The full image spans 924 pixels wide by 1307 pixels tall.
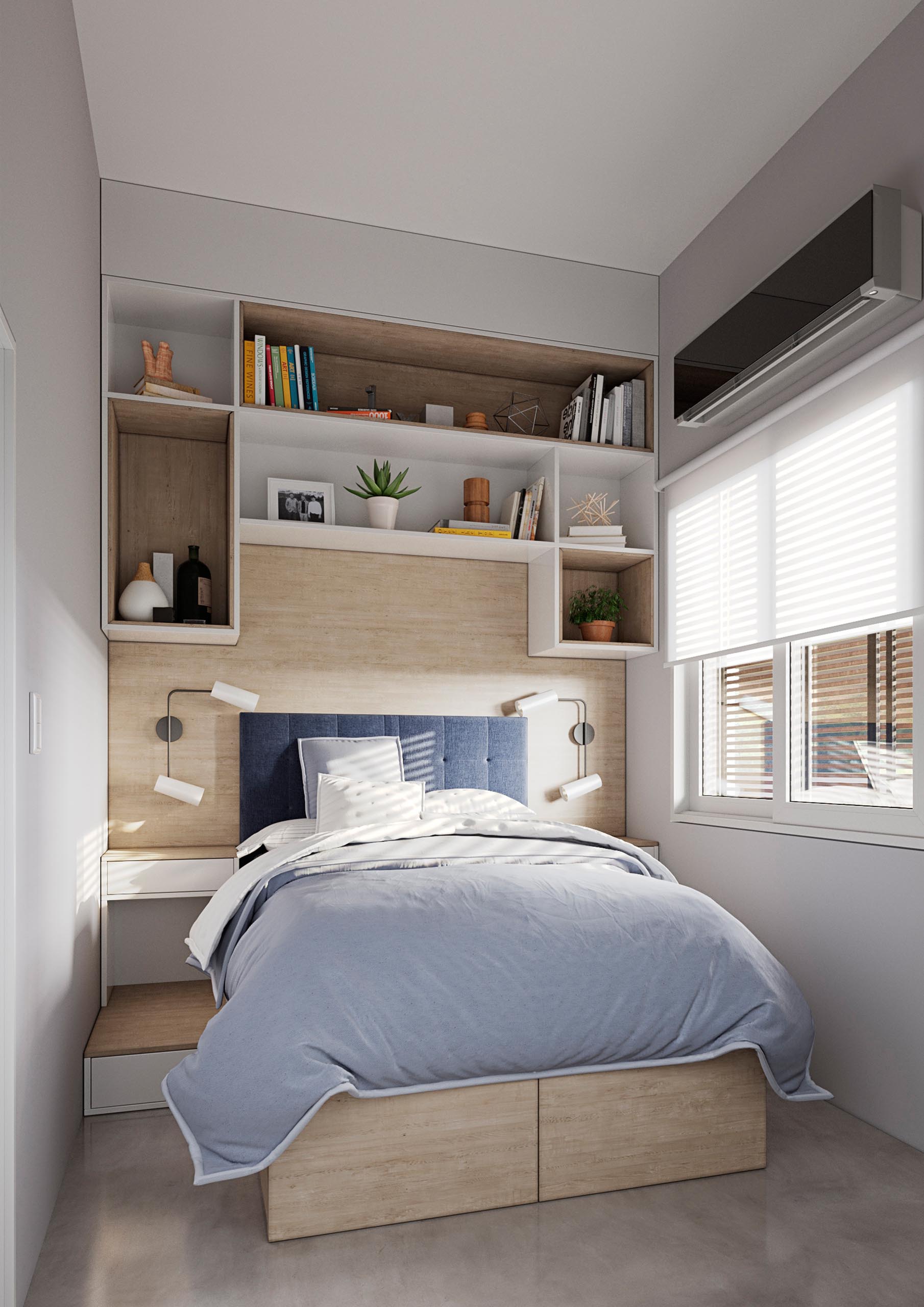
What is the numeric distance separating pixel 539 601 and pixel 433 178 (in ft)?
5.27

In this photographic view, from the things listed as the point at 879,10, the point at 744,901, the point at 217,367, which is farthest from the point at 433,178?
the point at 744,901

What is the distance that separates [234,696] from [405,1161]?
6.14 feet

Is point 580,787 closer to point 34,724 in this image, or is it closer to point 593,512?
point 593,512

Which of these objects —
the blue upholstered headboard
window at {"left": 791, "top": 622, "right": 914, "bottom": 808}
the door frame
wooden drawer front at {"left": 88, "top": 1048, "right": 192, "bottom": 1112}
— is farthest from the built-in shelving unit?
the door frame

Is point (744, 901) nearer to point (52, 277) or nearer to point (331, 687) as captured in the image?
point (331, 687)

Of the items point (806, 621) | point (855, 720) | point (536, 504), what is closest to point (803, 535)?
point (806, 621)

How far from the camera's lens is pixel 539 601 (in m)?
3.76

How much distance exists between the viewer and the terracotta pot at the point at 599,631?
12.1ft

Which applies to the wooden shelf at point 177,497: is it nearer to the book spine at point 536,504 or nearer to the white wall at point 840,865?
the book spine at point 536,504

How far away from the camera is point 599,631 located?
3686 mm

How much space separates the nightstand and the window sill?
1.67m

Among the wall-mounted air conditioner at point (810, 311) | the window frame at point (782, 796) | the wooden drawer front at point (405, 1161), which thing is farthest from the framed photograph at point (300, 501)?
the wooden drawer front at point (405, 1161)

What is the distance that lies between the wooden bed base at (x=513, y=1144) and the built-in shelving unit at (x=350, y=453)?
5.91ft

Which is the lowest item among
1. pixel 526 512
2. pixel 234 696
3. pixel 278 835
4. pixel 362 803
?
pixel 278 835
